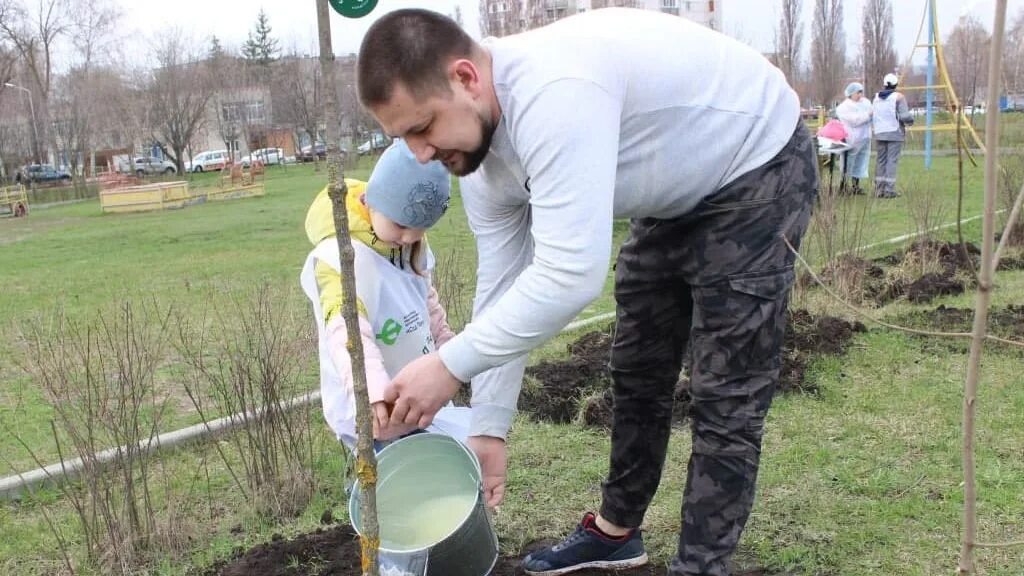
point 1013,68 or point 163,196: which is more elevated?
point 1013,68

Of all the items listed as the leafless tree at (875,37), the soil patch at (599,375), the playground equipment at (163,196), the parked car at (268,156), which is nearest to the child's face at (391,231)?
the soil patch at (599,375)

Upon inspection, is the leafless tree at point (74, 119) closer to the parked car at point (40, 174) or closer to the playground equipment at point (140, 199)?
the parked car at point (40, 174)

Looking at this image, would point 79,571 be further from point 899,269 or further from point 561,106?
point 899,269

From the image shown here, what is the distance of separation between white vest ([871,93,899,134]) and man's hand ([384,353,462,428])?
11.5m

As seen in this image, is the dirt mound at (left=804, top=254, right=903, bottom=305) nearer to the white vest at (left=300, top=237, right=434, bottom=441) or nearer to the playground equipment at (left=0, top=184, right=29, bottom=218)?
A: the white vest at (left=300, top=237, right=434, bottom=441)

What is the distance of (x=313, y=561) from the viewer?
2645 mm

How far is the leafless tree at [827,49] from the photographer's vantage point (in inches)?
1193

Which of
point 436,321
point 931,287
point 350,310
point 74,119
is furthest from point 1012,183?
point 74,119

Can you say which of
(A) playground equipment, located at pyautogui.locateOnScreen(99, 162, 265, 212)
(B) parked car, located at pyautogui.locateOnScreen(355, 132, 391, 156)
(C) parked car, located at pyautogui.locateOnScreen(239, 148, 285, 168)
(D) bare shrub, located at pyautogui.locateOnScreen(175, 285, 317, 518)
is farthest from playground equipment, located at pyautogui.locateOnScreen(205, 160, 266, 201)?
(D) bare shrub, located at pyautogui.locateOnScreen(175, 285, 317, 518)

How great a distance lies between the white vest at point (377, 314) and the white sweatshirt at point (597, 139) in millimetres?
408

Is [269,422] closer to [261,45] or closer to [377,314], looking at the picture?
[377,314]

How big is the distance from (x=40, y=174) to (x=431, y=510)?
4041 centimetres

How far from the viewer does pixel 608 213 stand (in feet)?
5.23

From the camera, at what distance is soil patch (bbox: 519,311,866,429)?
12.7 ft
